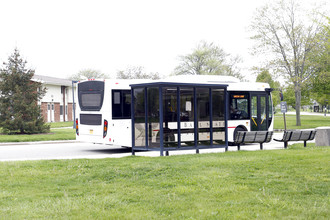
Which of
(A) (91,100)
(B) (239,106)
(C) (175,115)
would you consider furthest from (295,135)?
(A) (91,100)

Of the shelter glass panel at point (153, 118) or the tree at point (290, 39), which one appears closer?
the shelter glass panel at point (153, 118)

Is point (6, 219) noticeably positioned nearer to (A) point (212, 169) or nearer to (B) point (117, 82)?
(A) point (212, 169)

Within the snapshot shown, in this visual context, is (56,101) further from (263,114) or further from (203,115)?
(203,115)

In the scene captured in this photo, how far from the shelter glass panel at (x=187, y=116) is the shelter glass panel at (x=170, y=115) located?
0.86 ft

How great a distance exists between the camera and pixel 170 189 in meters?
8.05

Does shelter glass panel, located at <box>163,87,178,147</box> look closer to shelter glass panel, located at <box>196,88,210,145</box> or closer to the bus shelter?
the bus shelter

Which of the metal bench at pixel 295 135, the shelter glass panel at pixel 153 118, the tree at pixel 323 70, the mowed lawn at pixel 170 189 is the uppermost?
the tree at pixel 323 70

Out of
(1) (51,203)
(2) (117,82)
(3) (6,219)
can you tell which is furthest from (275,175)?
(2) (117,82)

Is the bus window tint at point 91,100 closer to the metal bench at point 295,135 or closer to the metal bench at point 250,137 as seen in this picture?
the metal bench at point 250,137

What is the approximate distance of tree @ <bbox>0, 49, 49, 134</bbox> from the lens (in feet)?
96.7

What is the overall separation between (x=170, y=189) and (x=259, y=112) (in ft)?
46.2

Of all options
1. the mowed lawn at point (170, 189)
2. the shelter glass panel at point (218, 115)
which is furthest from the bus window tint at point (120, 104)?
the mowed lawn at point (170, 189)

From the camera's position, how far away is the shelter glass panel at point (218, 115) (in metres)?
15.2

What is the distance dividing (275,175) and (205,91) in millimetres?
6216
